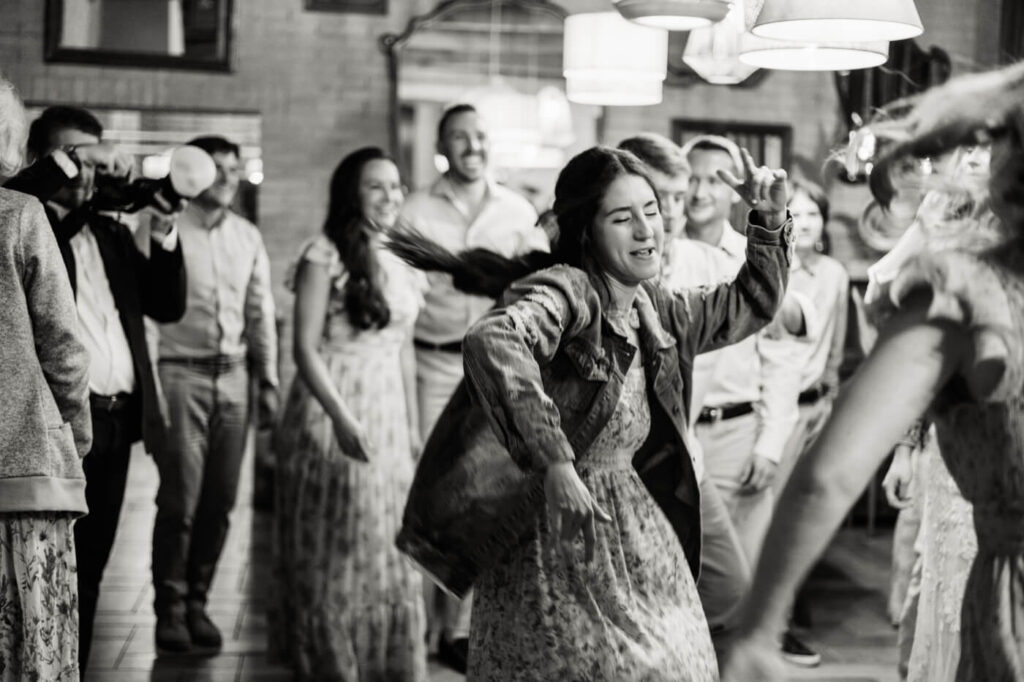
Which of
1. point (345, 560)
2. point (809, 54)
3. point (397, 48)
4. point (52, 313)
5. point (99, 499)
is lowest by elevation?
point (345, 560)

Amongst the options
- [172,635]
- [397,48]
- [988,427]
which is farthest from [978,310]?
[397,48]

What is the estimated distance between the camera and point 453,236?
5082mm

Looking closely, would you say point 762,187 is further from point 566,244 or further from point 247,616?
point 247,616

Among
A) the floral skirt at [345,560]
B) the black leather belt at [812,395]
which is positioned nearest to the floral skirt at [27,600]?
the floral skirt at [345,560]

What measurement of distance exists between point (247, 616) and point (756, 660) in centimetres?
382

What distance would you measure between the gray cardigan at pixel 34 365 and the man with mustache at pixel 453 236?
6.33ft

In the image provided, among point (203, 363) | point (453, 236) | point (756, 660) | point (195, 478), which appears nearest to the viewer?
point (756, 660)

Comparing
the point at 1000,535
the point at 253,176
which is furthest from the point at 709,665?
the point at 253,176

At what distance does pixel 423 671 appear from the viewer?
3889 millimetres

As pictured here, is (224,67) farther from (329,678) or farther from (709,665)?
(709,665)

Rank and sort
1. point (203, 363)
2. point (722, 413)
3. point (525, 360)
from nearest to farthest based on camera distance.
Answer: point (525, 360), point (722, 413), point (203, 363)

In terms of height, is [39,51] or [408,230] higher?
[39,51]

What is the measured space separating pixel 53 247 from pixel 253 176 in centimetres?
447

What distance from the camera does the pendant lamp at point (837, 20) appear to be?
2.63m
